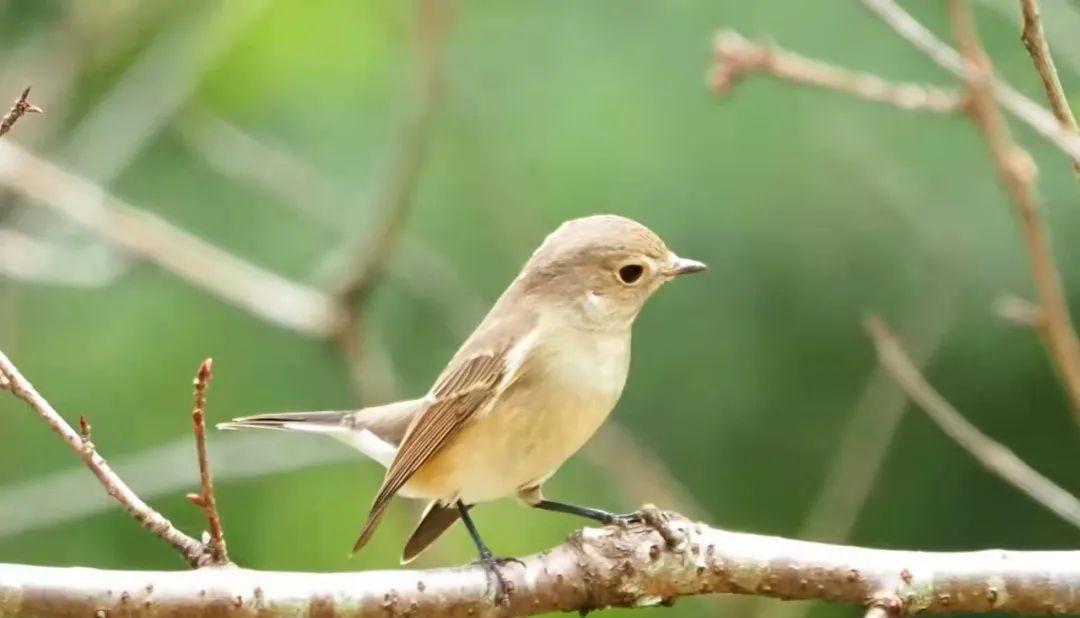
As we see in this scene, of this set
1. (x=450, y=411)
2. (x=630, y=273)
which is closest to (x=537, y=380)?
(x=450, y=411)

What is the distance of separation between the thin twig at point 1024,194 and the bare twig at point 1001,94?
0.02m

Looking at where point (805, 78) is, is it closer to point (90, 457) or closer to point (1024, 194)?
point (1024, 194)

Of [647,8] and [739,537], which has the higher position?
[647,8]

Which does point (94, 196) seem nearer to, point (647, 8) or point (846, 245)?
point (647, 8)

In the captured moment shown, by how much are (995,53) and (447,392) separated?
2.25 m

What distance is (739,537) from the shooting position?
89.0 inches

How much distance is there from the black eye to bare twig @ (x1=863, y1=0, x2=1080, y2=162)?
2.35 feet

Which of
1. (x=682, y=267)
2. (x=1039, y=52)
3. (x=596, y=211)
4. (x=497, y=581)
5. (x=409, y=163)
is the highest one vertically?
(x=596, y=211)

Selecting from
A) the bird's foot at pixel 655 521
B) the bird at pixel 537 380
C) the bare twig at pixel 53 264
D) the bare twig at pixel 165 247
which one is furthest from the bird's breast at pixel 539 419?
the bare twig at pixel 53 264

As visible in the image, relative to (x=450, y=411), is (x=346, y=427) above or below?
above

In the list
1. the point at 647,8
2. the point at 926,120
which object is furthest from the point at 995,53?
the point at 647,8

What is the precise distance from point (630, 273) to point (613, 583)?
2.30ft

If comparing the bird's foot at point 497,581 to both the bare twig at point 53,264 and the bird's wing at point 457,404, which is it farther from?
the bare twig at point 53,264

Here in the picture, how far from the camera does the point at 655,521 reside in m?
2.25
